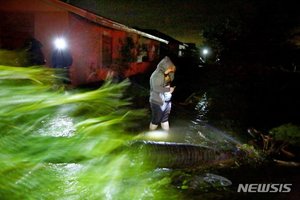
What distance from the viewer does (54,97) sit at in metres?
1.91

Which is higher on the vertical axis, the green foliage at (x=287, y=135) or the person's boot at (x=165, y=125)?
the person's boot at (x=165, y=125)

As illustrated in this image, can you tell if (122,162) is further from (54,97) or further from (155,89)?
(155,89)

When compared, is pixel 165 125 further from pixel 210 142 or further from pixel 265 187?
Result: pixel 265 187

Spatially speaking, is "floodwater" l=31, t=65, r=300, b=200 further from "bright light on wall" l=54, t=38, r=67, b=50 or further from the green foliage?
"bright light on wall" l=54, t=38, r=67, b=50

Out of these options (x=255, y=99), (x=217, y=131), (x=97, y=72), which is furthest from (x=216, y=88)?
(x=217, y=131)

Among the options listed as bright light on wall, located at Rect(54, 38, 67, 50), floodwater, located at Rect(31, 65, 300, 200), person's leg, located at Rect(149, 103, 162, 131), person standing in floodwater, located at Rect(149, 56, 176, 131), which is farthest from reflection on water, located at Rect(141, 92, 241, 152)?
bright light on wall, located at Rect(54, 38, 67, 50)

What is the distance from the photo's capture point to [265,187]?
5121 mm

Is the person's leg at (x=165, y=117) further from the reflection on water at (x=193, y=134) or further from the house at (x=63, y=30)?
the house at (x=63, y=30)

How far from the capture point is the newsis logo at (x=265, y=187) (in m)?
4.95

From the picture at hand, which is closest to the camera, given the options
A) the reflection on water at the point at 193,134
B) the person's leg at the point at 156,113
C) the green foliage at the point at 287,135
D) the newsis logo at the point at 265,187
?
the newsis logo at the point at 265,187

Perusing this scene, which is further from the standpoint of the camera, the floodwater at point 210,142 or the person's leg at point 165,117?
the person's leg at point 165,117

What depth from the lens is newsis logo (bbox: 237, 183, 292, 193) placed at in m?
4.95

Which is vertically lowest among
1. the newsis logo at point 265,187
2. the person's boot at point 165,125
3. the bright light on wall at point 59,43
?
the newsis logo at point 265,187

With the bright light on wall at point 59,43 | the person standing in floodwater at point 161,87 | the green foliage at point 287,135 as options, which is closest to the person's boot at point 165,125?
the person standing in floodwater at point 161,87
